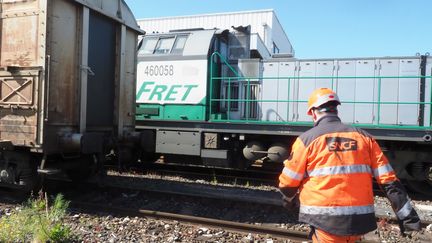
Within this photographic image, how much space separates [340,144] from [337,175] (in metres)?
0.21

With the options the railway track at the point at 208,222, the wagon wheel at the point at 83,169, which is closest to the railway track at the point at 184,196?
the railway track at the point at 208,222

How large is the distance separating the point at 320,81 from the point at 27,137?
577 centimetres

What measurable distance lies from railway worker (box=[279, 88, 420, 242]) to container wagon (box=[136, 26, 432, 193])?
15.4ft

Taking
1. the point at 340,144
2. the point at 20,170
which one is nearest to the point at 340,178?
the point at 340,144

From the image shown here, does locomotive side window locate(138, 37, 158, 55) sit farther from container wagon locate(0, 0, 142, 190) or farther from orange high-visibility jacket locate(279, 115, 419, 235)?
orange high-visibility jacket locate(279, 115, 419, 235)

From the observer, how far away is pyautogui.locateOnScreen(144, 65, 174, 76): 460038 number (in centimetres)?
920

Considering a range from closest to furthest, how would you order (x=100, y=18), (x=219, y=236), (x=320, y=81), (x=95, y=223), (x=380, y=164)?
(x=380, y=164), (x=219, y=236), (x=95, y=223), (x=100, y=18), (x=320, y=81)

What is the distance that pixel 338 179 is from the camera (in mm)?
2625

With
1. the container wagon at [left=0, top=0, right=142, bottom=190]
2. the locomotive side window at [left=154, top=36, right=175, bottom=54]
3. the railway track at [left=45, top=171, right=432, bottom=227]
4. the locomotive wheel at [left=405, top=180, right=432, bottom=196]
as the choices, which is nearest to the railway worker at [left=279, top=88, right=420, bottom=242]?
the railway track at [left=45, top=171, right=432, bottom=227]

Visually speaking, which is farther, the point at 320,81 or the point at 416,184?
the point at 320,81

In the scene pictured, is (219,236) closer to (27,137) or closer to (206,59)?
(27,137)

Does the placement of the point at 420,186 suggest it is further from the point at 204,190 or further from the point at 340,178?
the point at 340,178

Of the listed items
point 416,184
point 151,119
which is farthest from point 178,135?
point 416,184

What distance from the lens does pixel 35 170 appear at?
612 centimetres
